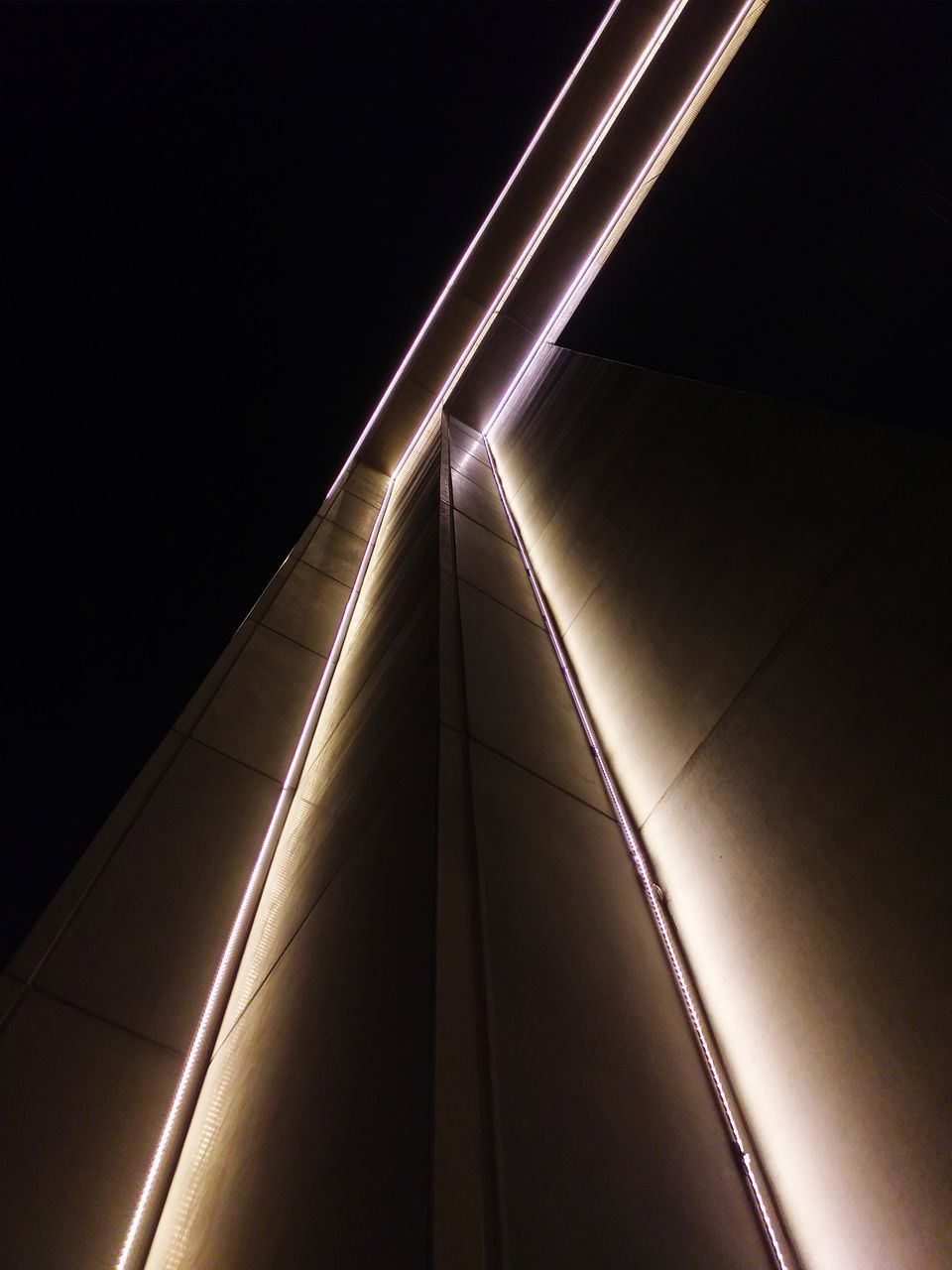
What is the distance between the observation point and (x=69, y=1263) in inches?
68.2

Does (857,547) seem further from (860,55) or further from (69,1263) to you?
(69,1263)

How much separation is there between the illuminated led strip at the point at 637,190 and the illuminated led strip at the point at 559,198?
1.71 feet

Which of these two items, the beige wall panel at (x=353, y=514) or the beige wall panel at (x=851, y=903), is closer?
the beige wall panel at (x=851, y=903)

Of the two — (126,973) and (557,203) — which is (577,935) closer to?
(126,973)

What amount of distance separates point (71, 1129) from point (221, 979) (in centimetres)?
62

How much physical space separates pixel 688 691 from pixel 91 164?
3.48 metres

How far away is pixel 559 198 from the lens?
7828mm

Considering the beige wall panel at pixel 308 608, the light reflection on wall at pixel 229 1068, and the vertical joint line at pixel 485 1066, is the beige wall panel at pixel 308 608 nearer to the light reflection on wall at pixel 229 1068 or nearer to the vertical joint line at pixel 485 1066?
the light reflection on wall at pixel 229 1068

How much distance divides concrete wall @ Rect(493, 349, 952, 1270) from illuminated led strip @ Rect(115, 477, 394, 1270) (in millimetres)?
1585

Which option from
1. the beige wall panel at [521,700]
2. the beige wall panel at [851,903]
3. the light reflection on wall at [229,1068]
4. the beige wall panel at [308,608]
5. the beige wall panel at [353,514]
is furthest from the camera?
the beige wall panel at [353,514]

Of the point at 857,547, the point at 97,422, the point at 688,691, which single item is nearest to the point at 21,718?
the point at 97,422

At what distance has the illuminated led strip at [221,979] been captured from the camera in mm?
1901

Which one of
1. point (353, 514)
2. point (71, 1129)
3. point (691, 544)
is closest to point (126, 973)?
point (71, 1129)

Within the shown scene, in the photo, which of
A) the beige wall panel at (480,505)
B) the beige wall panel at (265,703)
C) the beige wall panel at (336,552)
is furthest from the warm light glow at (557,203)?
the beige wall panel at (265,703)
